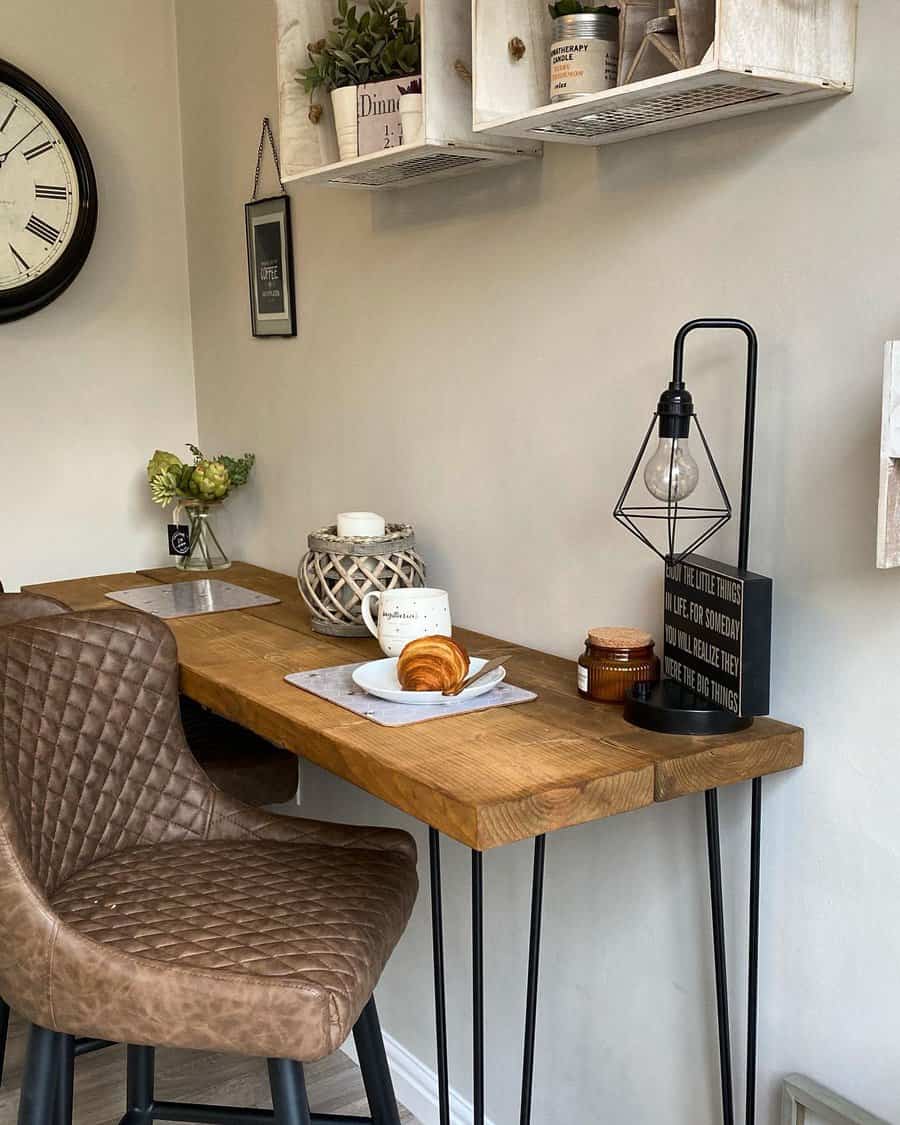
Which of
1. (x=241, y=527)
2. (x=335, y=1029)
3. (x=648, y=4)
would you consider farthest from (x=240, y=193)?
(x=335, y=1029)

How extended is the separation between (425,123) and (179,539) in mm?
1363

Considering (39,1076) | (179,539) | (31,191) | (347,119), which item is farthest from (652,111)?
(31,191)

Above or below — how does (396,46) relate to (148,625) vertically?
above

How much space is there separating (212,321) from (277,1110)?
78.8 inches

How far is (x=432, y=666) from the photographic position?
1.58 meters

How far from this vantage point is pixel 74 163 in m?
2.73

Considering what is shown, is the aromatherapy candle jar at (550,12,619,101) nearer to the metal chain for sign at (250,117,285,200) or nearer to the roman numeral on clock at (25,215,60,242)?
the metal chain for sign at (250,117,285,200)

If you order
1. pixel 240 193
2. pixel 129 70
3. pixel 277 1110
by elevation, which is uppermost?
pixel 129 70

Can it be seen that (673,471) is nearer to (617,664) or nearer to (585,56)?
(617,664)

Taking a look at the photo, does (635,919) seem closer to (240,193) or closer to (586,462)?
(586,462)

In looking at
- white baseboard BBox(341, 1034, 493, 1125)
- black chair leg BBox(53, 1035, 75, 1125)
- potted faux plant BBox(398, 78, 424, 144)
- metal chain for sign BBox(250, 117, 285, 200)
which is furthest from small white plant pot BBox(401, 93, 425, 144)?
white baseboard BBox(341, 1034, 493, 1125)

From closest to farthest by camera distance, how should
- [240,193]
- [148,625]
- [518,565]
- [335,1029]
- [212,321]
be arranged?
[335,1029], [148,625], [518,565], [240,193], [212,321]

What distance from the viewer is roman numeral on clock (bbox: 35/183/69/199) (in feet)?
8.84

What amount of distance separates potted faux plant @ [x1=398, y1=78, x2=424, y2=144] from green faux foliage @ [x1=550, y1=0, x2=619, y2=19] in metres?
0.26
